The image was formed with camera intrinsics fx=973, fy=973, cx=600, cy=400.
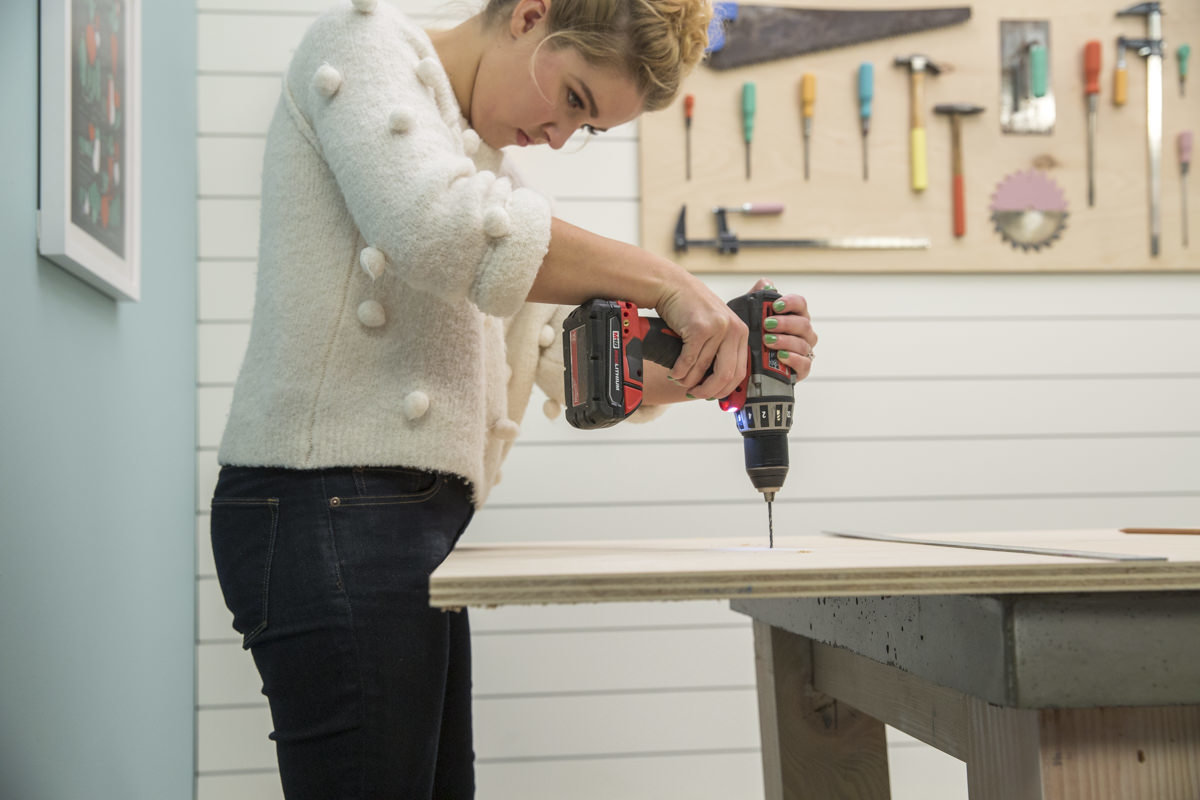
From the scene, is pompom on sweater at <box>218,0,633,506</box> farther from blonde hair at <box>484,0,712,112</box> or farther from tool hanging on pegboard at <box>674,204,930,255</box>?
tool hanging on pegboard at <box>674,204,930,255</box>

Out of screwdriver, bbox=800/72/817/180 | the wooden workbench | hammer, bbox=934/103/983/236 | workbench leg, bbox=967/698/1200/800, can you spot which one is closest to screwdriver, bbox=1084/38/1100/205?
hammer, bbox=934/103/983/236

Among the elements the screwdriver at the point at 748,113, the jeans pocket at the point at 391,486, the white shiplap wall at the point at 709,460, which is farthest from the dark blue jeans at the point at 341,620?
the screwdriver at the point at 748,113

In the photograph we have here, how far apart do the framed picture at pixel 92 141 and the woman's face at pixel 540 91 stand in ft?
1.78

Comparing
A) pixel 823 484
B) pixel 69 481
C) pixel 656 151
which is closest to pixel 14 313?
pixel 69 481

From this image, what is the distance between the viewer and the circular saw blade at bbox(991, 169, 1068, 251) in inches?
84.7

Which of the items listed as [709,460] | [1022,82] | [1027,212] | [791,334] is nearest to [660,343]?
[791,334]

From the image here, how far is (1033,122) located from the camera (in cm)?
217

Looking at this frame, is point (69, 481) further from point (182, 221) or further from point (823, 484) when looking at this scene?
point (823, 484)

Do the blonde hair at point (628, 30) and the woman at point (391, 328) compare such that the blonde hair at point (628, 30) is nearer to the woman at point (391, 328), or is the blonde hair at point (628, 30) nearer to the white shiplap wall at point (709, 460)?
the woman at point (391, 328)

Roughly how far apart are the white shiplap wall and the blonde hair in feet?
3.43

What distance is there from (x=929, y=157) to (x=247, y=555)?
5.83 ft

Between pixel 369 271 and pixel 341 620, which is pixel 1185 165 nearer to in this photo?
pixel 369 271

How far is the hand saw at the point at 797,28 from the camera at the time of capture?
211 cm

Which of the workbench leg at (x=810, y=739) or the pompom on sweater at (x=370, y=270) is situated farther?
the workbench leg at (x=810, y=739)
